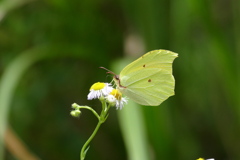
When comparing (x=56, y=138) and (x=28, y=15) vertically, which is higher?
(x=28, y=15)

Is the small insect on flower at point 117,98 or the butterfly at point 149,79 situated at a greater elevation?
the butterfly at point 149,79

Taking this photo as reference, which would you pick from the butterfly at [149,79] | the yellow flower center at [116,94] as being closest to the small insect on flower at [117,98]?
the yellow flower center at [116,94]

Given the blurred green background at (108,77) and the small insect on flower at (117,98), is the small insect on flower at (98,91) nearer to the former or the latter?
the small insect on flower at (117,98)

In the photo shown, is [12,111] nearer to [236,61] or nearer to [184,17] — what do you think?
[184,17]

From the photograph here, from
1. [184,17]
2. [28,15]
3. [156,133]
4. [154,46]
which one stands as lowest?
[156,133]

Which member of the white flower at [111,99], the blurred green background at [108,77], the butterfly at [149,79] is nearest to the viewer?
the white flower at [111,99]

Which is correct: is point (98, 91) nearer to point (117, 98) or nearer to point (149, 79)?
point (117, 98)

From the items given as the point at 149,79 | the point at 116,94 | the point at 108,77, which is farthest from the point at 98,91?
the point at 108,77

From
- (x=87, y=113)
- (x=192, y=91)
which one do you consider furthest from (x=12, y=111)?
(x=192, y=91)
